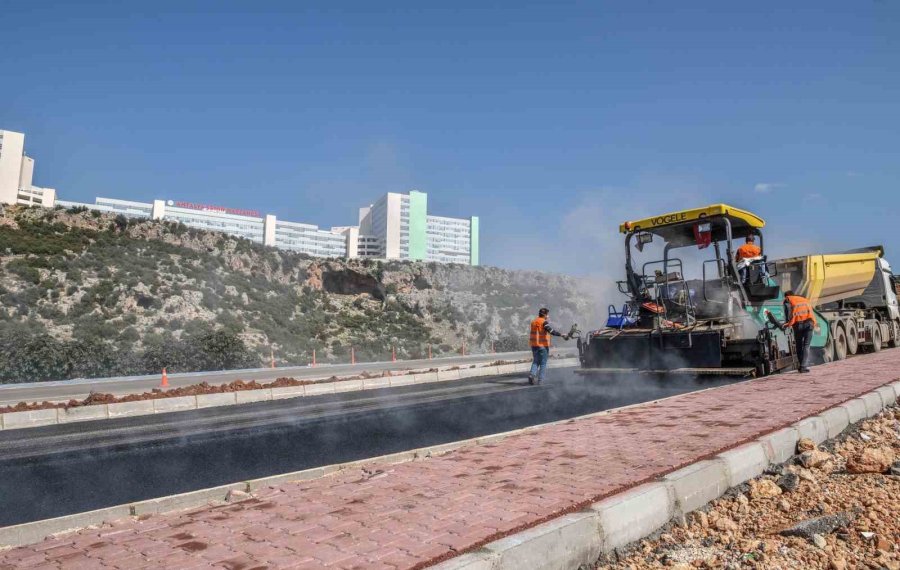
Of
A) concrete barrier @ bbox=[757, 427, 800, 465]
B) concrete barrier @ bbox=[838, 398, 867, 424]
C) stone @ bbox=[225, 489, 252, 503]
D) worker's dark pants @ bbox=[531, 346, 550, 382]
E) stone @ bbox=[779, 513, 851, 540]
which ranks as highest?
worker's dark pants @ bbox=[531, 346, 550, 382]

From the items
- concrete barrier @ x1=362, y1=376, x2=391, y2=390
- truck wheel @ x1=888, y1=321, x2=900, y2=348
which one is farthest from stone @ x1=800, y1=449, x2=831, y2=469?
truck wheel @ x1=888, y1=321, x2=900, y2=348

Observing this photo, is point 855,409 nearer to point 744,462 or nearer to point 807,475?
point 807,475

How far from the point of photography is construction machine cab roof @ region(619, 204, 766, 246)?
1055 centimetres

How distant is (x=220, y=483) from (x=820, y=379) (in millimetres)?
8157

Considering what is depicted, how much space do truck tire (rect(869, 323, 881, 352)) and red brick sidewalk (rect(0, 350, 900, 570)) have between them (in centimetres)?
1190

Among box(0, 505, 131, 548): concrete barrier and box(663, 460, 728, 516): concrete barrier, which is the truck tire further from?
box(0, 505, 131, 548): concrete barrier

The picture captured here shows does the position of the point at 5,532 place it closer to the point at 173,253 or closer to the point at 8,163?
the point at 173,253

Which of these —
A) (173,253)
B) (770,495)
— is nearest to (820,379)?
(770,495)

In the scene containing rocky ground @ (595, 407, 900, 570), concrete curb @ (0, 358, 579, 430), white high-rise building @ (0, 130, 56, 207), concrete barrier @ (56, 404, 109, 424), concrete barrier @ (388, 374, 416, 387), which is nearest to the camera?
rocky ground @ (595, 407, 900, 570)

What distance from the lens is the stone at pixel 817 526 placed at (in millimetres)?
3137

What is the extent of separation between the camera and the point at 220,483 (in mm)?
4941

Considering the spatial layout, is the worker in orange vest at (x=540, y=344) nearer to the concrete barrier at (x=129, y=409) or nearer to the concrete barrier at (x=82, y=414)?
the concrete barrier at (x=129, y=409)

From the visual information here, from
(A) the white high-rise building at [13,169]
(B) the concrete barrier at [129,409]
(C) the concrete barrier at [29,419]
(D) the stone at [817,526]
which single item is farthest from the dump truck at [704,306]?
(A) the white high-rise building at [13,169]

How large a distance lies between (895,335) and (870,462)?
15.6 meters
